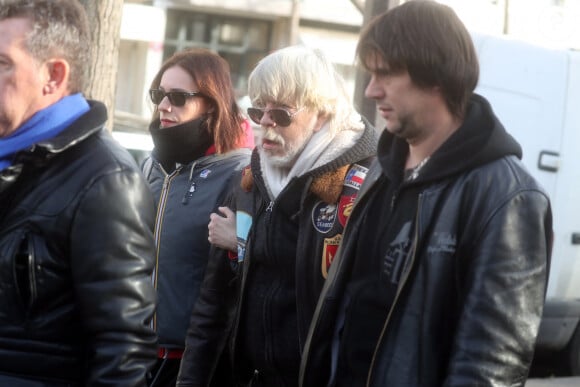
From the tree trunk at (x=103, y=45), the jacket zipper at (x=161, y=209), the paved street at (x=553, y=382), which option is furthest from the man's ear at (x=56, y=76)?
→ the paved street at (x=553, y=382)

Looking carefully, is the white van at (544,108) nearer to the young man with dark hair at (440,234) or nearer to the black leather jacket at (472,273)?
the young man with dark hair at (440,234)

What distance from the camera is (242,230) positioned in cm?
432

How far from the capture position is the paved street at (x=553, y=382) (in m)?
8.59

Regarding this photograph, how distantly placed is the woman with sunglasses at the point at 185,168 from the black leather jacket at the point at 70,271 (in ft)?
5.57

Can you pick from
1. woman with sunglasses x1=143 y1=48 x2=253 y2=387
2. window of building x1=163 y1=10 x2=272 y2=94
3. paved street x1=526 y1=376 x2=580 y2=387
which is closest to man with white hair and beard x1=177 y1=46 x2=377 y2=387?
woman with sunglasses x1=143 y1=48 x2=253 y2=387

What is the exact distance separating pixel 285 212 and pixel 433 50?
1.04 meters

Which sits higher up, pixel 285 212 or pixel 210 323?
pixel 285 212

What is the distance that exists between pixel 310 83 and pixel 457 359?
150 centimetres

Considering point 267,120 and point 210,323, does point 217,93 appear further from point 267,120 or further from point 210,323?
point 210,323

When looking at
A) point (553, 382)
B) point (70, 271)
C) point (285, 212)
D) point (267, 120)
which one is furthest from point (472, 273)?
point (553, 382)

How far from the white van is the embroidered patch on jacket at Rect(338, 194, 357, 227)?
4953mm

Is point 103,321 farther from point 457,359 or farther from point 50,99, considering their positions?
point 457,359

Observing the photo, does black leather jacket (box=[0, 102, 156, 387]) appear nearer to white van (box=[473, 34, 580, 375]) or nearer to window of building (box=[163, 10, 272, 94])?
white van (box=[473, 34, 580, 375])

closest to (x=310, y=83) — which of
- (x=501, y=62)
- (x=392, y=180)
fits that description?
(x=392, y=180)
